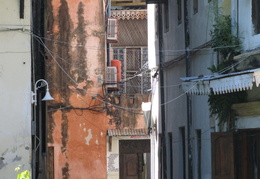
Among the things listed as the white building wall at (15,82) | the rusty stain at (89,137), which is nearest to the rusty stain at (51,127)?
the rusty stain at (89,137)

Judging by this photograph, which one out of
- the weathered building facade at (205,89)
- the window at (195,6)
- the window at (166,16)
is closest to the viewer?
the weathered building facade at (205,89)

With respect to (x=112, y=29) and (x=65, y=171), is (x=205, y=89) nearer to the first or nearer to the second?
(x=65, y=171)

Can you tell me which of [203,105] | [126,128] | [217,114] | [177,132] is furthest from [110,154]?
[217,114]

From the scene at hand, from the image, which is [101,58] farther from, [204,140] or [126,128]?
[204,140]

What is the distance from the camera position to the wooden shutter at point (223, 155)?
54.7ft

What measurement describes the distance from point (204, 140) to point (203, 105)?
2.74ft

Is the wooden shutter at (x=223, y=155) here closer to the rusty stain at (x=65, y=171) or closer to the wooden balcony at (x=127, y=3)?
the rusty stain at (x=65, y=171)

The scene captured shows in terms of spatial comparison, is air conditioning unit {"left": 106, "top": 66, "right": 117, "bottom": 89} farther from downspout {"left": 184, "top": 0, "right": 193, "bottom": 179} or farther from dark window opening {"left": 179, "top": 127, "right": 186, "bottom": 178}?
downspout {"left": 184, "top": 0, "right": 193, "bottom": 179}

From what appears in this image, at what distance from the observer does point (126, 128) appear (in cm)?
3086

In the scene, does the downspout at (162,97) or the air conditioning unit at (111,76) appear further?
the air conditioning unit at (111,76)

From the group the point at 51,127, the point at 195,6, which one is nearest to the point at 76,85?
the point at 51,127

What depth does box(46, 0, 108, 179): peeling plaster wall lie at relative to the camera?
2933 cm

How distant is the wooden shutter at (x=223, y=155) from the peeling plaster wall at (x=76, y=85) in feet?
41.5

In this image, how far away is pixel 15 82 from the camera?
18.5 meters
